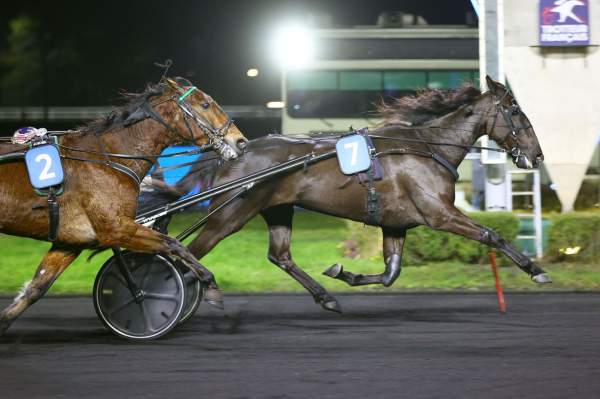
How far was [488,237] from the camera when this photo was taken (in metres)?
7.58

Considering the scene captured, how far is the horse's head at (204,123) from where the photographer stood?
6656 mm

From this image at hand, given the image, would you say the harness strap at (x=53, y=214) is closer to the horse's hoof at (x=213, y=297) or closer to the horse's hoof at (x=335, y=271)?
the horse's hoof at (x=213, y=297)

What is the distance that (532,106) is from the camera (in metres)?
12.2

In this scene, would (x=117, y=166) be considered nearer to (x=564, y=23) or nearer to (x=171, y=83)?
(x=171, y=83)

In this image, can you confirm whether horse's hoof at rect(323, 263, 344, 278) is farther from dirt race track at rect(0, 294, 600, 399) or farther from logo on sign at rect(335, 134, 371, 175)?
logo on sign at rect(335, 134, 371, 175)

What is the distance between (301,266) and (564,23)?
15.4ft

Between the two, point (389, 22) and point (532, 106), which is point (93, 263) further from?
point (389, 22)

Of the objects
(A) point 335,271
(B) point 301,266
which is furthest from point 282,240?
(B) point 301,266

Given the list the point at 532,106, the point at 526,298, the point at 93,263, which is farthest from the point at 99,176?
the point at 532,106

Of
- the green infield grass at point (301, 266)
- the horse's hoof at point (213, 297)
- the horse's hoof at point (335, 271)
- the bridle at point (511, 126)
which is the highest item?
the bridle at point (511, 126)

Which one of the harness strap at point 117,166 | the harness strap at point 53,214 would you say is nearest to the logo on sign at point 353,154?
the harness strap at point 117,166

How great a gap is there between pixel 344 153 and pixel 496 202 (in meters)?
4.62

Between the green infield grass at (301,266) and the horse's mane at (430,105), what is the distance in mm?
2212

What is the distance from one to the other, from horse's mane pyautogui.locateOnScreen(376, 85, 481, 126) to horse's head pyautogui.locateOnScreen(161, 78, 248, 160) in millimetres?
2264
